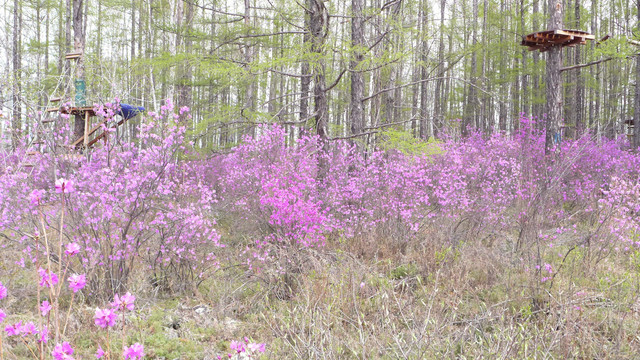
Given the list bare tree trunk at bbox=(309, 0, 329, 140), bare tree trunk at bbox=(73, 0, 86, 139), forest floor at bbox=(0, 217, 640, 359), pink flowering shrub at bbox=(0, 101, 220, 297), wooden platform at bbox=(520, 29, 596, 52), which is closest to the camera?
forest floor at bbox=(0, 217, 640, 359)

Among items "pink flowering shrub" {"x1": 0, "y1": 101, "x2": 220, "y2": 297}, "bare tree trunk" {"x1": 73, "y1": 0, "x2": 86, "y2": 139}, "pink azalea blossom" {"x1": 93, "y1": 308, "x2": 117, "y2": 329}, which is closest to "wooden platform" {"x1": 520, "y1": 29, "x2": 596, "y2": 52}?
"pink flowering shrub" {"x1": 0, "y1": 101, "x2": 220, "y2": 297}

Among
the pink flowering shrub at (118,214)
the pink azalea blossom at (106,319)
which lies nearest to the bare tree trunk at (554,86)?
the pink flowering shrub at (118,214)

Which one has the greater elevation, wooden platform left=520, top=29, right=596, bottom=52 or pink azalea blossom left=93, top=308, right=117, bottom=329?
wooden platform left=520, top=29, right=596, bottom=52

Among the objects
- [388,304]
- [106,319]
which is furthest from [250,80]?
[106,319]

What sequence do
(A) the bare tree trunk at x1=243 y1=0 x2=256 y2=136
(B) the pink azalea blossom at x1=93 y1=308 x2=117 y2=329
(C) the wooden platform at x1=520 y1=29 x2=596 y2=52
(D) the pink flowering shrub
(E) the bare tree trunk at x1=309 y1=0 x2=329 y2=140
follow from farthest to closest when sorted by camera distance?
(C) the wooden platform at x1=520 y1=29 x2=596 y2=52 < (E) the bare tree trunk at x1=309 y1=0 x2=329 y2=140 < (A) the bare tree trunk at x1=243 y1=0 x2=256 y2=136 < (D) the pink flowering shrub < (B) the pink azalea blossom at x1=93 y1=308 x2=117 y2=329

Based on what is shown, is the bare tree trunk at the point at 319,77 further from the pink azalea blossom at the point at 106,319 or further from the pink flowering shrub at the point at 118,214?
the pink azalea blossom at the point at 106,319

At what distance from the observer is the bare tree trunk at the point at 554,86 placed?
917cm

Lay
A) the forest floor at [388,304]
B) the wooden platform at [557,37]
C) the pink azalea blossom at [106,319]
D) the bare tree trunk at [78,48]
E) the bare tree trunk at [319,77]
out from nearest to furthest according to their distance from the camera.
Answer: the pink azalea blossom at [106,319]
the forest floor at [388,304]
the bare tree trunk at [319,77]
the wooden platform at [557,37]
the bare tree trunk at [78,48]

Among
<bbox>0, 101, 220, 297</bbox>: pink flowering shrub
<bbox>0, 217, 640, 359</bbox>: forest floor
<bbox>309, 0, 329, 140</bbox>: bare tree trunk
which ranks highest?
<bbox>309, 0, 329, 140</bbox>: bare tree trunk

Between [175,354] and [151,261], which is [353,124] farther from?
[175,354]

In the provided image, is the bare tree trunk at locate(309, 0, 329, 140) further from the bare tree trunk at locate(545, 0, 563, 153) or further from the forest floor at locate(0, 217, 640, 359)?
the bare tree trunk at locate(545, 0, 563, 153)

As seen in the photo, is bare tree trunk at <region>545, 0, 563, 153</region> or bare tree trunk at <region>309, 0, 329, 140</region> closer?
bare tree trunk at <region>309, 0, 329, 140</region>

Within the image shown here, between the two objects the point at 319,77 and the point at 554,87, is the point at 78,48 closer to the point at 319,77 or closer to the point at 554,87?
the point at 319,77

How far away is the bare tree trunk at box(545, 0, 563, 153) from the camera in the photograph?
9.17 meters
